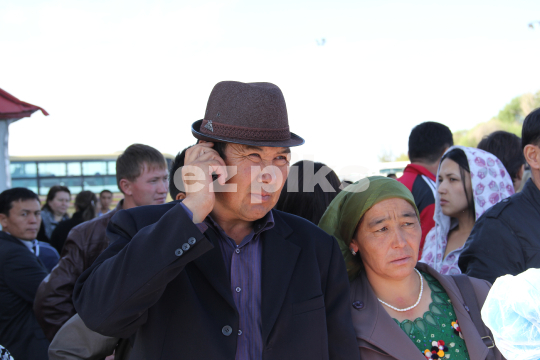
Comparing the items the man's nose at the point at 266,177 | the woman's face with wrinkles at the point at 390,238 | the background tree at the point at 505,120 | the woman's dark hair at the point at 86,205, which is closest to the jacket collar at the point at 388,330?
the woman's face with wrinkles at the point at 390,238

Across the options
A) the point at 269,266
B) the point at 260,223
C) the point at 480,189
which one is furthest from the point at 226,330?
the point at 480,189

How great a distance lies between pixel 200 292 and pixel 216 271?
98 mm

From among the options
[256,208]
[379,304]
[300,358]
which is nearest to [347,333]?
[300,358]

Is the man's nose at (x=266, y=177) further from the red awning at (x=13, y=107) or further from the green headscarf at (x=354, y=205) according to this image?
the red awning at (x=13, y=107)

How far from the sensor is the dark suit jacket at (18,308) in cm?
338

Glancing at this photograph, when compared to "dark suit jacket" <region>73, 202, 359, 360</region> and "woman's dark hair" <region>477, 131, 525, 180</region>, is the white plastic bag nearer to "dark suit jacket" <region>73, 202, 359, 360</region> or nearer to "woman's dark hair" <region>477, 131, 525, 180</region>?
"dark suit jacket" <region>73, 202, 359, 360</region>

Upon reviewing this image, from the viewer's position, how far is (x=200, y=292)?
161 cm

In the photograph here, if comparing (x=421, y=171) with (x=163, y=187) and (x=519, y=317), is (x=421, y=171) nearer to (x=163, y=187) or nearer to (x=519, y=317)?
(x=163, y=187)

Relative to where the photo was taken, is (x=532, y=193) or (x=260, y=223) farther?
(x=532, y=193)

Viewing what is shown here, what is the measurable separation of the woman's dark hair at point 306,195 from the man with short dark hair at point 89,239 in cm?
131

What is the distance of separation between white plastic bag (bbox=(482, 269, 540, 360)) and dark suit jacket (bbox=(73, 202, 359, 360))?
73 cm

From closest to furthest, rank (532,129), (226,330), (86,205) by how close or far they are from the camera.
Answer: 1. (226,330)
2. (532,129)
3. (86,205)

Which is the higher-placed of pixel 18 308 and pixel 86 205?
pixel 86 205

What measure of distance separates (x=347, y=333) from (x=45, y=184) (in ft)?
49.2
